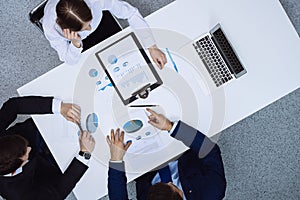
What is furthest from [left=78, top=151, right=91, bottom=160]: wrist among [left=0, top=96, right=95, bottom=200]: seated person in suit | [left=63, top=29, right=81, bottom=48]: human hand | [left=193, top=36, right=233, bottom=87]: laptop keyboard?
[left=193, top=36, right=233, bottom=87]: laptop keyboard

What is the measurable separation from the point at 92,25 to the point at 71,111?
34 centimetres

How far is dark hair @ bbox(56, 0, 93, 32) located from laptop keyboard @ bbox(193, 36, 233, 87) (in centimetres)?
38

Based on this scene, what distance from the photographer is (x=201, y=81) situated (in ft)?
4.76

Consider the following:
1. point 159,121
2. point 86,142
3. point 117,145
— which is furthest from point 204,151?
point 86,142

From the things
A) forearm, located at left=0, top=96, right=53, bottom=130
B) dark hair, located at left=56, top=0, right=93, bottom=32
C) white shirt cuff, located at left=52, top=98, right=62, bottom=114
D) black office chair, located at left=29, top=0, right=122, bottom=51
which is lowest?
white shirt cuff, located at left=52, top=98, right=62, bottom=114

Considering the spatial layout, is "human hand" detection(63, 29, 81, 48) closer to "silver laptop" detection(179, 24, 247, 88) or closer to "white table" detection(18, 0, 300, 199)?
"white table" detection(18, 0, 300, 199)

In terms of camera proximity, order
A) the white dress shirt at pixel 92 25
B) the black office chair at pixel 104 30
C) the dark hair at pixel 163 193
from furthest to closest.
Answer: the black office chair at pixel 104 30
the white dress shirt at pixel 92 25
the dark hair at pixel 163 193

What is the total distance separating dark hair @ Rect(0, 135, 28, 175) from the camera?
140 cm

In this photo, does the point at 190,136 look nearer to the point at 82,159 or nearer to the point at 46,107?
the point at 82,159

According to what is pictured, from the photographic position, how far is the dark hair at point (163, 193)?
134cm

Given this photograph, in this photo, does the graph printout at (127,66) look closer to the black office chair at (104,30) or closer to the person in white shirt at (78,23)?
the person in white shirt at (78,23)

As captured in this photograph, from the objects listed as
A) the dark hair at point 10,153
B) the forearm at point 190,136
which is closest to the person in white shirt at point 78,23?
the forearm at point 190,136

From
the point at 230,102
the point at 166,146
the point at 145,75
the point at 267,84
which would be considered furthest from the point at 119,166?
the point at 267,84

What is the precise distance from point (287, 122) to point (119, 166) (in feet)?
3.15
